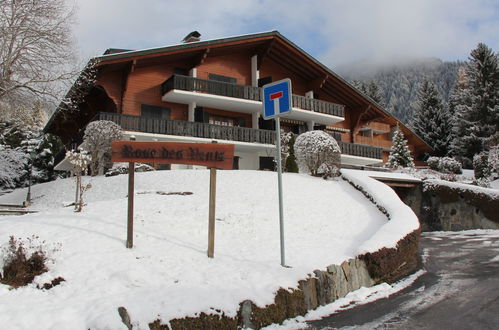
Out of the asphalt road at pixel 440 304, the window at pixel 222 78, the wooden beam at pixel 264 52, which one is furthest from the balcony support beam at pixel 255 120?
the asphalt road at pixel 440 304

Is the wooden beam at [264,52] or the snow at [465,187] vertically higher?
the wooden beam at [264,52]

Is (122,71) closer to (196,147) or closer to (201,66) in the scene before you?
(201,66)

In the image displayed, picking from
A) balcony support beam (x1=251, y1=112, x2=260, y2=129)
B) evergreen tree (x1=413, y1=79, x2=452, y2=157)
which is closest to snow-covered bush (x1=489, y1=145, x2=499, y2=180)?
evergreen tree (x1=413, y1=79, x2=452, y2=157)

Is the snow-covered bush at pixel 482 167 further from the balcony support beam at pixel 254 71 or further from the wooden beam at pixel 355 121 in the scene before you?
the balcony support beam at pixel 254 71

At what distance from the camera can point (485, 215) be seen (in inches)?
761

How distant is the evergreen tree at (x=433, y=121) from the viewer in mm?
49812

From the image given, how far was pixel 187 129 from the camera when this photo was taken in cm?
2412

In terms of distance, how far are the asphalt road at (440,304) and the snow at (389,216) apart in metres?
1.04

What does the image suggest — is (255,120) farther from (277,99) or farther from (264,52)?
(277,99)

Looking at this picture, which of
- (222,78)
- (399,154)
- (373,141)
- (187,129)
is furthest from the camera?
(373,141)

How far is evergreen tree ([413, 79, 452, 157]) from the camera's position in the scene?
49812 millimetres

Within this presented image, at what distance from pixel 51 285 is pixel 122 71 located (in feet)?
69.0

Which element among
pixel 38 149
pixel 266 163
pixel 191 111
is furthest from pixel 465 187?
pixel 38 149

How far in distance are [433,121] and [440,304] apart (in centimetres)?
4878
